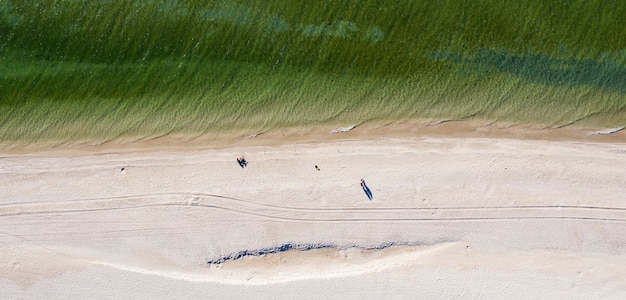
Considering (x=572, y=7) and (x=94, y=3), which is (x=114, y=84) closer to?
(x=94, y=3)

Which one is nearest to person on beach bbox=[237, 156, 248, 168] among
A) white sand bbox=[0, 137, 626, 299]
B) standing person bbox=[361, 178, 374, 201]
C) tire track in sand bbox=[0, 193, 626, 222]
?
white sand bbox=[0, 137, 626, 299]

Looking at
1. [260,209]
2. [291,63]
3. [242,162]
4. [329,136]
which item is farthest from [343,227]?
[291,63]

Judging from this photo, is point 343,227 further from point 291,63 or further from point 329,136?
point 291,63

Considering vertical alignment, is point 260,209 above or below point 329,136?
below

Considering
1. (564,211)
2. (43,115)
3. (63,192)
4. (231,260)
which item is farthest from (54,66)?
(564,211)

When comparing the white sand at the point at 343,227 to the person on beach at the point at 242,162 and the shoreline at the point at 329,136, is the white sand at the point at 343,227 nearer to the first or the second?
the person on beach at the point at 242,162

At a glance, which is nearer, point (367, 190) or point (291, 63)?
point (367, 190)
